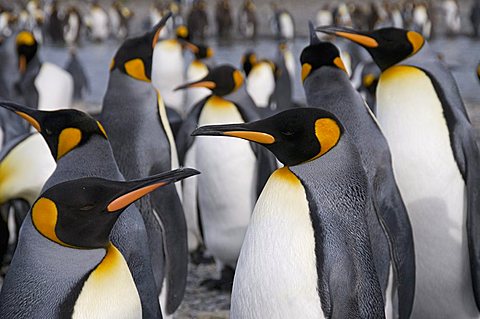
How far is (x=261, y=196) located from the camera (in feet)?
8.99

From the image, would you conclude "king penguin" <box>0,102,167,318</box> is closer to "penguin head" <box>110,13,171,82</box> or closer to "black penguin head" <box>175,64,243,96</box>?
"penguin head" <box>110,13,171,82</box>

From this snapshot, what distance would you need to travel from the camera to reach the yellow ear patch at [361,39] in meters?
3.73

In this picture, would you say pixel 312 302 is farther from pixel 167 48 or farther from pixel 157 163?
pixel 167 48

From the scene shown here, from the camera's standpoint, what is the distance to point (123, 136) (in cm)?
385

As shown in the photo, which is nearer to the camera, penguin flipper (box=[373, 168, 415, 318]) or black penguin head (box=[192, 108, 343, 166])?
black penguin head (box=[192, 108, 343, 166])

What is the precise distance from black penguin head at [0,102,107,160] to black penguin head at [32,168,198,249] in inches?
25.4

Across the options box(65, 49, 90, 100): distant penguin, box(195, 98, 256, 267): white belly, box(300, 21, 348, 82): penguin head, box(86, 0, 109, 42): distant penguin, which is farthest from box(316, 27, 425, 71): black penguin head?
box(86, 0, 109, 42): distant penguin

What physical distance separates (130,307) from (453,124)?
1896 millimetres

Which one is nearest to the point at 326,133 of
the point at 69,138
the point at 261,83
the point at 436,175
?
the point at 69,138

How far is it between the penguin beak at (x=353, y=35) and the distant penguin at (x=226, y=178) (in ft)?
3.78

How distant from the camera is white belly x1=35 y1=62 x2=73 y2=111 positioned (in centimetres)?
866

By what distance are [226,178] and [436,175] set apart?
1.40 m

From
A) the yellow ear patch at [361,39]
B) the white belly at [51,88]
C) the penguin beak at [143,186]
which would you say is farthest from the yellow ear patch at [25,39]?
the penguin beak at [143,186]

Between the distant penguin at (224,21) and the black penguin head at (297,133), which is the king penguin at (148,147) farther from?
the distant penguin at (224,21)
